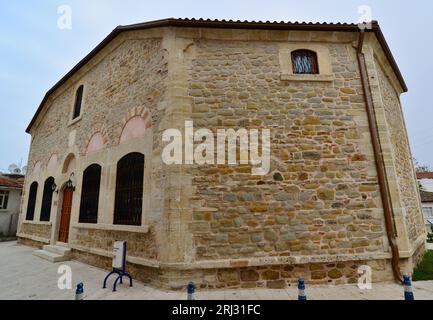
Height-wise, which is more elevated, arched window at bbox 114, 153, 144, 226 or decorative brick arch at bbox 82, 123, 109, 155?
decorative brick arch at bbox 82, 123, 109, 155

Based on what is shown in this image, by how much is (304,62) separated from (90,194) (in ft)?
25.8

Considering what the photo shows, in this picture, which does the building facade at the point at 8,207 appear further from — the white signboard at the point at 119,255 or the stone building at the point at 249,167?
the white signboard at the point at 119,255

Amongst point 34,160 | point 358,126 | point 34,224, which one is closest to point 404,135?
point 358,126

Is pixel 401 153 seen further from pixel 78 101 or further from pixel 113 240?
pixel 78 101

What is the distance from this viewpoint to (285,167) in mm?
5820

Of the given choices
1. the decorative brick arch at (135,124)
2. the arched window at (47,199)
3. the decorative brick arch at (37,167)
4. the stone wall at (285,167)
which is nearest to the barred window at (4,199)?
the decorative brick arch at (37,167)

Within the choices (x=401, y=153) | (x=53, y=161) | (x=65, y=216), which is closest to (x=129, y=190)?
(x=65, y=216)

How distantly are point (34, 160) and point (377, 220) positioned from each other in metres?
15.8

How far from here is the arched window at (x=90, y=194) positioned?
306 inches

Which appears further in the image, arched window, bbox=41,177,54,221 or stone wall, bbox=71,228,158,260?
arched window, bbox=41,177,54,221

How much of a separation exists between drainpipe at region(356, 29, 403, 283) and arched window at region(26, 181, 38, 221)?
1465cm

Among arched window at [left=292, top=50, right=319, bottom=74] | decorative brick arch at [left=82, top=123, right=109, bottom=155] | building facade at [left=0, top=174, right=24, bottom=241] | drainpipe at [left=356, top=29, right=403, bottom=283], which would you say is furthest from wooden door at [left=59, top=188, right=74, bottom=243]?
drainpipe at [left=356, top=29, right=403, bottom=283]

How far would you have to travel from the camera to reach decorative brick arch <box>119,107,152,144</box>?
6.68 meters

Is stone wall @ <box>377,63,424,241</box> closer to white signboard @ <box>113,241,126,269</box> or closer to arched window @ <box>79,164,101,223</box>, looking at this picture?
white signboard @ <box>113,241,126,269</box>
